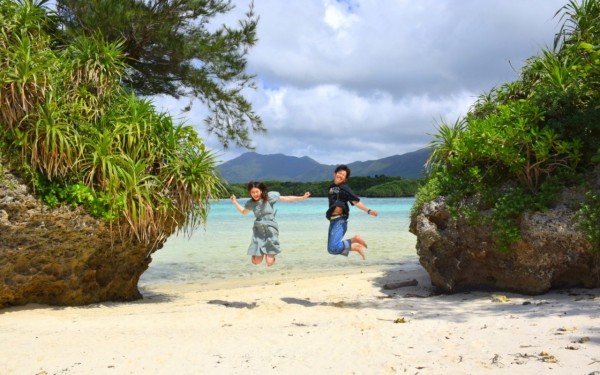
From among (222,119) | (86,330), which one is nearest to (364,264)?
(222,119)

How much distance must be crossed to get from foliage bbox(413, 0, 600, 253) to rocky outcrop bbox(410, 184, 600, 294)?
0.19 m

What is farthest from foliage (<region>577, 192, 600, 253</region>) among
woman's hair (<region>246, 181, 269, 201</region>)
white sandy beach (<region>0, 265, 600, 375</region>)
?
woman's hair (<region>246, 181, 269, 201</region>)

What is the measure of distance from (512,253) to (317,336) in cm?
338

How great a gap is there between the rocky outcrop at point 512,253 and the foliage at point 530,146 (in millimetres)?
192

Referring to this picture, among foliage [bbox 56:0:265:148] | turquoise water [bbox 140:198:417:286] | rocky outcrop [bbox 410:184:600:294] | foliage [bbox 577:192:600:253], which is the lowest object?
turquoise water [bbox 140:198:417:286]

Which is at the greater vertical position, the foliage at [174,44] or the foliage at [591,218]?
the foliage at [174,44]

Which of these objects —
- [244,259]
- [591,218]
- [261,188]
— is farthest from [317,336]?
[244,259]

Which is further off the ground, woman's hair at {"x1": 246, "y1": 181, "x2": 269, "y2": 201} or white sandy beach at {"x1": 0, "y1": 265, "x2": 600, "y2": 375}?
woman's hair at {"x1": 246, "y1": 181, "x2": 269, "y2": 201}

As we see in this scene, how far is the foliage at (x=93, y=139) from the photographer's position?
267 inches

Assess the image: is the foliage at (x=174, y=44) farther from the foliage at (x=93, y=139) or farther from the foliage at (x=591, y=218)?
the foliage at (x=591, y=218)

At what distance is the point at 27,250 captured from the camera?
6.62 metres

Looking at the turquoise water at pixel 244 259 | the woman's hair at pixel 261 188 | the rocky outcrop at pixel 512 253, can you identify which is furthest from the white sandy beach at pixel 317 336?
the turquoise water at pixel 244 259

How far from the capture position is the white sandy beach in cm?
409

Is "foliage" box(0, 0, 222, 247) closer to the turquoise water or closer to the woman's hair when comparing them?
the woman's hair
